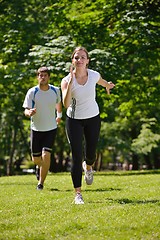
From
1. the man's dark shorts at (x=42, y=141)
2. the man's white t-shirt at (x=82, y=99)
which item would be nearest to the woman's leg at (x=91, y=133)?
the man's white t-shirt at (x=82, y=99)

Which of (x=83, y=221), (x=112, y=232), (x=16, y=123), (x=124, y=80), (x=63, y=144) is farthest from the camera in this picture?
(x=63, y=144)

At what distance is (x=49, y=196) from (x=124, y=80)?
10443mm

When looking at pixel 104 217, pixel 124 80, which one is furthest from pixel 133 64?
pixel 104 217

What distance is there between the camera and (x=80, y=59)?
22.8 feet

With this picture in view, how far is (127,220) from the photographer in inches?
218

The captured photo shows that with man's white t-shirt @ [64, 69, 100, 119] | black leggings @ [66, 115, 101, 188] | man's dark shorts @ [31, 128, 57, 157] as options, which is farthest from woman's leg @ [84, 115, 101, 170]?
man's dark shorts @ [31, 128, 57, 157]

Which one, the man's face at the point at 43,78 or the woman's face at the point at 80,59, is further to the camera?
the man's face at the point at 43,78

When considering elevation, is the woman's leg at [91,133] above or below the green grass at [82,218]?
above

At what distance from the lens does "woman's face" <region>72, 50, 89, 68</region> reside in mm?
6953

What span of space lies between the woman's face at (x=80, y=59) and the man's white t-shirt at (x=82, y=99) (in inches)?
8.6

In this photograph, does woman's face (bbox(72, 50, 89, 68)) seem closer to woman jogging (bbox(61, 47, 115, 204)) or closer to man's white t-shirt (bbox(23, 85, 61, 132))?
woman jogging (bbox(61, 47, 115, 204))

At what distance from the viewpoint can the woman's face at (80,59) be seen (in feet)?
22.8

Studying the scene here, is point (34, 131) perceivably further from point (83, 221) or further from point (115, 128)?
point (115, 128)

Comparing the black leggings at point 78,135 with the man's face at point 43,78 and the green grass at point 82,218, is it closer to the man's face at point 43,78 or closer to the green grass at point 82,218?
the green grass at point 82,218
